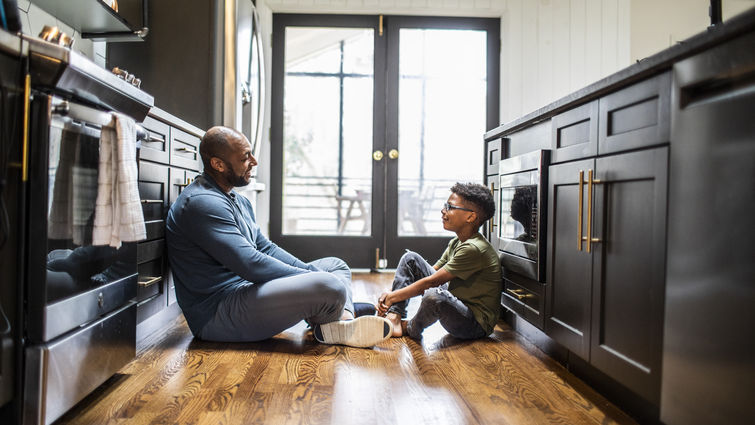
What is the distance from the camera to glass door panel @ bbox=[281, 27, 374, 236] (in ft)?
13.8

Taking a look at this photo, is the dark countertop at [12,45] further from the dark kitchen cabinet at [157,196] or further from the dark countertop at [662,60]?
the dark countertop at [662,60]

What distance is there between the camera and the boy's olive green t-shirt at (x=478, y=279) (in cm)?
209

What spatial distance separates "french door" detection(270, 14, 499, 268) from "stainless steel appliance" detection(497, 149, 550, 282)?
1965 millimetres

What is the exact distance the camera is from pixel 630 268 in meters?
1.27

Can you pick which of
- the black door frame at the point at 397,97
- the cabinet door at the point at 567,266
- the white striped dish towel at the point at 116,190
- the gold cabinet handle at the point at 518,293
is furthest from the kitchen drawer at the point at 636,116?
the black door frame at the point at 397,97

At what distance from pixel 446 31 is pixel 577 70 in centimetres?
112

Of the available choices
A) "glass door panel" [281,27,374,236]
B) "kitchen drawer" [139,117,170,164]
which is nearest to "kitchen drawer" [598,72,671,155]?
"kitchen drawer" [139,117,170,164]

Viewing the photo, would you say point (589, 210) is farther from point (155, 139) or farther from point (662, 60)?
point (155, 139)

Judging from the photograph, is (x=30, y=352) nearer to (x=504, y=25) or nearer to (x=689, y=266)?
(x=689, y=266)

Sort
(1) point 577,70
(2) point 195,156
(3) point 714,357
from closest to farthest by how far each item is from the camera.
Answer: (3) point 714,357
(2) point 195,156
(1) point 577,70

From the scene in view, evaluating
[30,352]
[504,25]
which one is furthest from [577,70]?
[30,352]

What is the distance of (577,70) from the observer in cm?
391

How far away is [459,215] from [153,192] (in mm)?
1269

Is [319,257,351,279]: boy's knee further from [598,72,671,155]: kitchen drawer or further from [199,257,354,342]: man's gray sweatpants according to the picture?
[598,72,671,155]: kitchen drawer
